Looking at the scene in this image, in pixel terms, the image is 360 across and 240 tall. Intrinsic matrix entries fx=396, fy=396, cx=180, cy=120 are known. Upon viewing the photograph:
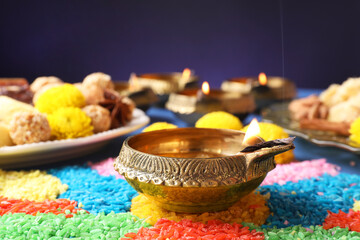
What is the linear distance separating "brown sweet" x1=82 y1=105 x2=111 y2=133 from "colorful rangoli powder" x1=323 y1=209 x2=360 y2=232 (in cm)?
57

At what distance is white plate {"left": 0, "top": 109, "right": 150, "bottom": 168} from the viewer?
832mm

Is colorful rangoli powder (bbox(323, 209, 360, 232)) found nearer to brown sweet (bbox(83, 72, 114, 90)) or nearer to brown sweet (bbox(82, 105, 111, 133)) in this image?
brown sweet (bbox(82, 105, 111, 133))

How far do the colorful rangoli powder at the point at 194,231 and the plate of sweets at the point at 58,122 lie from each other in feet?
1.28

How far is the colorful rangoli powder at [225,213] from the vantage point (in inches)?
23.9

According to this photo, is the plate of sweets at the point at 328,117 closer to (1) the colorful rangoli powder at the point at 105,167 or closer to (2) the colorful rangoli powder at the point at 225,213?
(2) the colorful rangoli powder at the point at 225,213

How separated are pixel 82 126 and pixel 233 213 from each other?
46cm

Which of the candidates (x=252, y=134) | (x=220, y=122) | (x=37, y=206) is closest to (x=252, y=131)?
(x=252, y=134)

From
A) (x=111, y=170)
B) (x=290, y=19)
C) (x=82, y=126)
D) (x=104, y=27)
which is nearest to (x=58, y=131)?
(x=82, y=126)

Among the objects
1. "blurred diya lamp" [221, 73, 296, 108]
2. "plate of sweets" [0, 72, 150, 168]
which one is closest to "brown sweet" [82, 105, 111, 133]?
"plate of sweets" [0, 72, 150, 168]

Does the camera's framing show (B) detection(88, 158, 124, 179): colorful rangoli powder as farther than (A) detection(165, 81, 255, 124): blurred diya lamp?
No

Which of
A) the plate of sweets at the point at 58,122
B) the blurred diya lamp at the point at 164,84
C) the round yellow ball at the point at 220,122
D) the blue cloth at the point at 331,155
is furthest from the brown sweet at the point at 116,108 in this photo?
the blue cloth at the point at 331,155

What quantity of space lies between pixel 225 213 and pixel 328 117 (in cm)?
60

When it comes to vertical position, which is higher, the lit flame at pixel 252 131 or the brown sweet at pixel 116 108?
the lit flame at pixel 252 131

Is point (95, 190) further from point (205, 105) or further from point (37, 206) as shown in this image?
point (205, 105)
